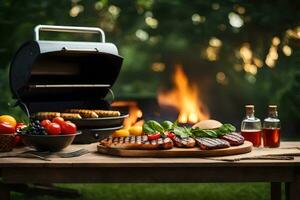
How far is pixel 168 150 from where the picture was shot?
331cm

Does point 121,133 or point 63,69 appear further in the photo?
point 63,69

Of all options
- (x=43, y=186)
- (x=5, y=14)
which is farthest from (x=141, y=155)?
(x=5, y=14)

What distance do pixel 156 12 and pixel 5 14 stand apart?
111 inches

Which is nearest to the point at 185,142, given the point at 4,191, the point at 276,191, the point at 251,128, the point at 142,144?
the point at 142,144

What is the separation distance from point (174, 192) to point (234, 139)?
2.85 meters

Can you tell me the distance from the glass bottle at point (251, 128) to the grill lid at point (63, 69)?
115 centimetres

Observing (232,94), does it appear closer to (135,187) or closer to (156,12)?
(156,12)

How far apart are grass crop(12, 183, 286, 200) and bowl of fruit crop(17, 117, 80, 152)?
2573 mm

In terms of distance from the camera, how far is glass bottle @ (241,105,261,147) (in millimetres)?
3748

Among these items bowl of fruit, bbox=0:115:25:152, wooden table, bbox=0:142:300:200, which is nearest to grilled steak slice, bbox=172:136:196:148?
wooden table, bbox=0:142:300:200

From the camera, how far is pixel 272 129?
3652 millimetres

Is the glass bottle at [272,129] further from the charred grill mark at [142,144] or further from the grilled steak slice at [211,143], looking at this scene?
the charred grill mark at [142,144]

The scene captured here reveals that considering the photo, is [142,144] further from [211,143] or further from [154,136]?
[211,143]

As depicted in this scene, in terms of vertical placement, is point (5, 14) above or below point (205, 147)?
above
